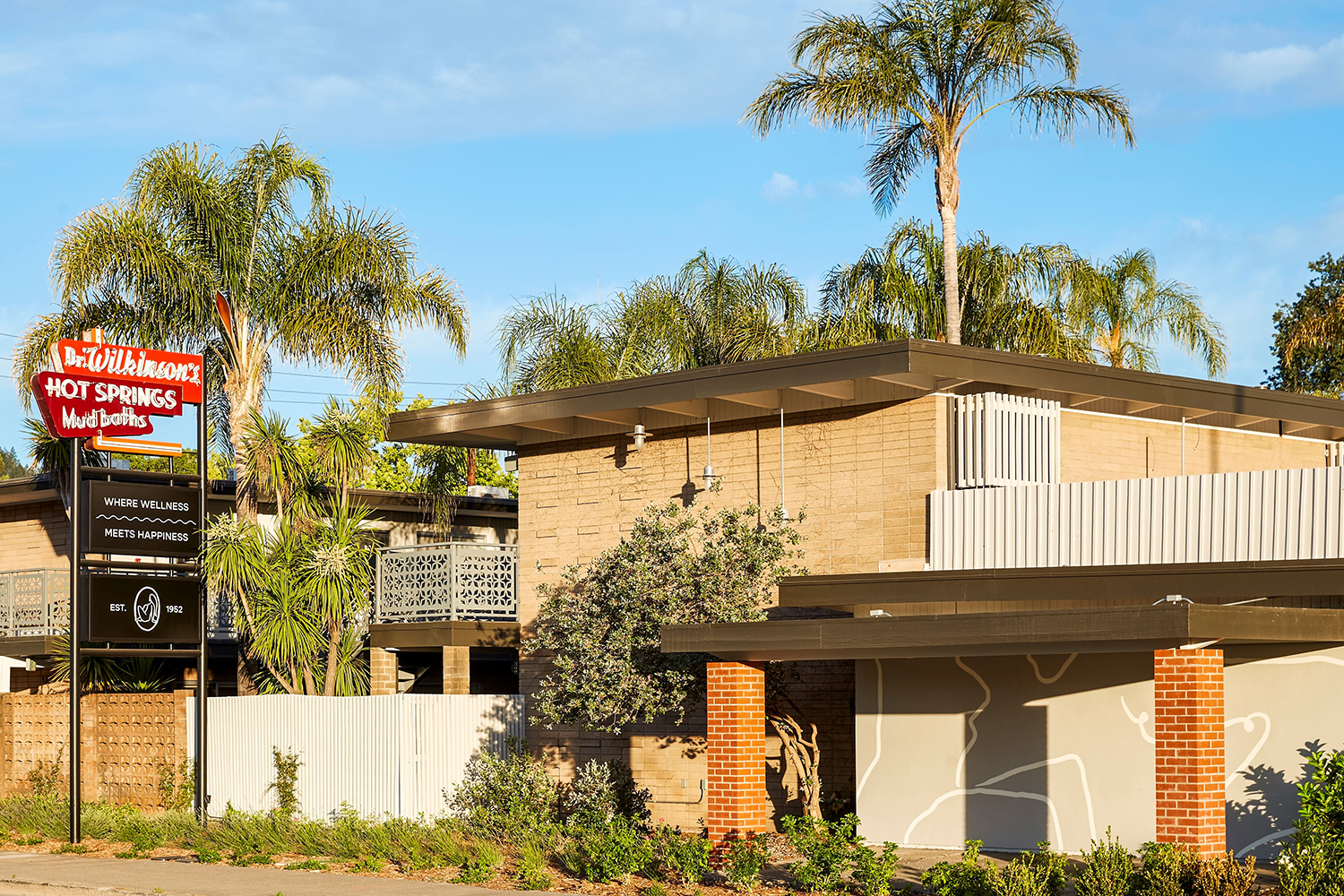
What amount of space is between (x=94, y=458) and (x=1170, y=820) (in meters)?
16.2

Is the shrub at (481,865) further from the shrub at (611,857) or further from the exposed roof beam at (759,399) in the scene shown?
the exposed roof beam at (759,399)

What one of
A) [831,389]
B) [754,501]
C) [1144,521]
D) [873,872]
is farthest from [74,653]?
[1144,521]

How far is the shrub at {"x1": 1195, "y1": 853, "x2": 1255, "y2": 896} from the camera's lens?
12164 mm

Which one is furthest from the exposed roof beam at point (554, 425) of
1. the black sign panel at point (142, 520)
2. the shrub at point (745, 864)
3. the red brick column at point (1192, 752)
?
the red brick column at point (1192, 752)

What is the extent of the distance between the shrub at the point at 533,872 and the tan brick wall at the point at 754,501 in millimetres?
4062

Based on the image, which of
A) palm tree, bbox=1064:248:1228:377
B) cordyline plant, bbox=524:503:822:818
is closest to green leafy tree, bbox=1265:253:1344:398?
palm tree, bbox=1064:248:1228:377

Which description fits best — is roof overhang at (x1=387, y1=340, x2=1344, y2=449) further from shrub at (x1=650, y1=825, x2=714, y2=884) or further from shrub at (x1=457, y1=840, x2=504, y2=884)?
shrub at (x1=457, y1=840, x2=504, y2=884)

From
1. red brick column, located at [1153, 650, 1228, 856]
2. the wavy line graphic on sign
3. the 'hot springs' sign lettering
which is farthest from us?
the wavy line graphic on sign

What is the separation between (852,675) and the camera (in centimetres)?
1923

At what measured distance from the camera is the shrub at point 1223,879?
12164mm

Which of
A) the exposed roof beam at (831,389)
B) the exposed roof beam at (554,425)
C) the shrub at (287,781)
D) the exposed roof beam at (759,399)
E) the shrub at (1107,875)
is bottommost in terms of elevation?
the shrub at (287,781)

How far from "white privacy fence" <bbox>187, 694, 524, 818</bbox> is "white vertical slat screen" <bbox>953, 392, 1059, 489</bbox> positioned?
23.6 ft

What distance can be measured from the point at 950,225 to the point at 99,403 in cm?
1486

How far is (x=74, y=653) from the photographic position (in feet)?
67.7
